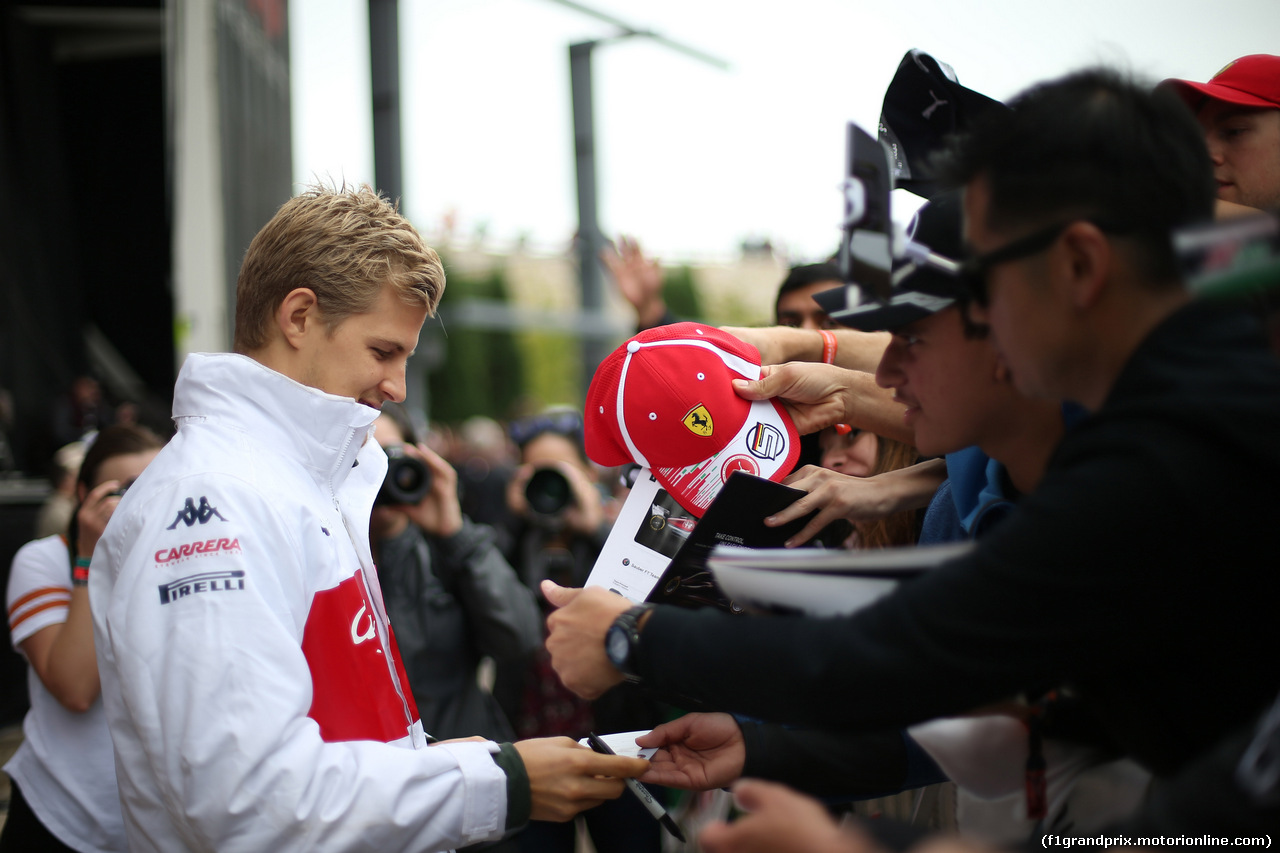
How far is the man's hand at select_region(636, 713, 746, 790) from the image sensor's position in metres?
1.76

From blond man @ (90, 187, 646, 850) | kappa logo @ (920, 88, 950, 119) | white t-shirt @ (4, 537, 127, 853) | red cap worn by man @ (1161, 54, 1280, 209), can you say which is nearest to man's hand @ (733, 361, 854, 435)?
kappa logo @ (920, 88, 950, 119)

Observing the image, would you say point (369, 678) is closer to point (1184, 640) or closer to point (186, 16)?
point (1184, 640)

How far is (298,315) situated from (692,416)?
783mm

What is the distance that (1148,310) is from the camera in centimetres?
112

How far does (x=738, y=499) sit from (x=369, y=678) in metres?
0.75

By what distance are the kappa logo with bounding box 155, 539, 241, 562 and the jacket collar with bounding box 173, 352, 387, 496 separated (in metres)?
0.27

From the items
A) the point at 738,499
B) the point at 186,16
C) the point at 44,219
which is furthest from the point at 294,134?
the point at 738,499

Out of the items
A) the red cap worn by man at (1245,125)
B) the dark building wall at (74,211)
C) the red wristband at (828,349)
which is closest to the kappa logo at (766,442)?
the red wristband at (828,349)

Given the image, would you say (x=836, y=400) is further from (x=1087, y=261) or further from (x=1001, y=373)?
(x=1087, y=261)

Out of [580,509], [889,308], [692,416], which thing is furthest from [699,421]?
[580,509]

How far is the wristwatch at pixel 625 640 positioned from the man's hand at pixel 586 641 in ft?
0.08

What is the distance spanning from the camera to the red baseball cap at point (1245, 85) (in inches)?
86.5

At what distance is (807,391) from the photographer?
1816mm

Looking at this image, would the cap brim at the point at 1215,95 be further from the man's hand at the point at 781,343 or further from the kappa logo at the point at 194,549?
the kappa logo at the point at 194,549
